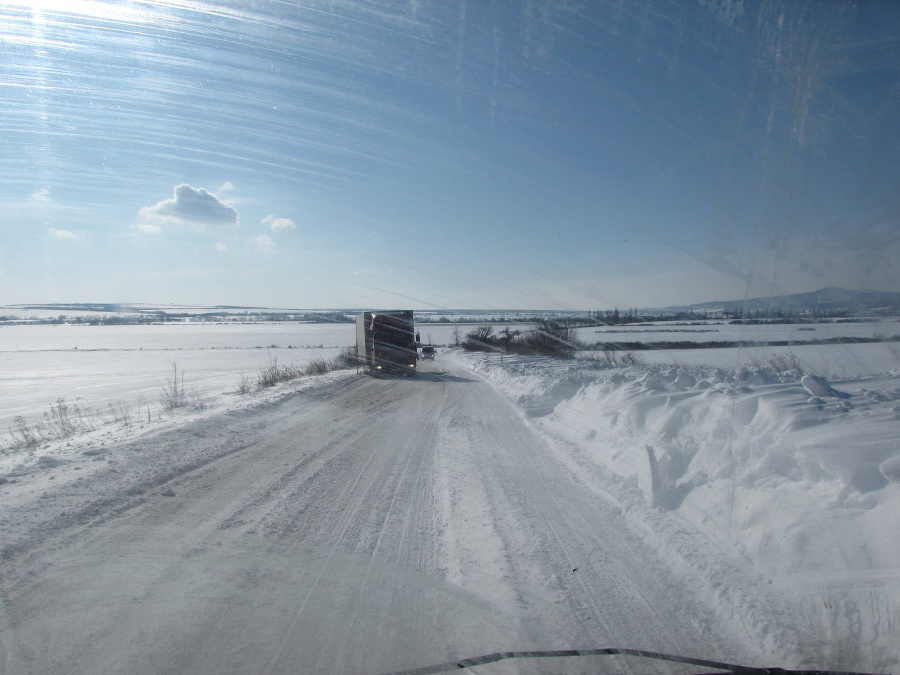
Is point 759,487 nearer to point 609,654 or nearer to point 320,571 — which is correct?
point 609,654

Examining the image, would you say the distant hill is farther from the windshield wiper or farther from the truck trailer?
the truck trailer

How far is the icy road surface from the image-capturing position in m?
2.94

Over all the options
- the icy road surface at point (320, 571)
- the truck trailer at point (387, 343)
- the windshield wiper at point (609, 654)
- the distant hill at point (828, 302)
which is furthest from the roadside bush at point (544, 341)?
the windshield wiper at point (609, 654)

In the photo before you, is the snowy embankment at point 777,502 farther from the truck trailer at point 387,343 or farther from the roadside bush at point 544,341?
the roadside bush at point 544,341

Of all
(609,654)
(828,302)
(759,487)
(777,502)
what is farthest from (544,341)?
(609,654)

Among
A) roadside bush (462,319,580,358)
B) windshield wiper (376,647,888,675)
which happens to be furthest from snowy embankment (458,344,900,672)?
roadside bush (462,319,580,358)

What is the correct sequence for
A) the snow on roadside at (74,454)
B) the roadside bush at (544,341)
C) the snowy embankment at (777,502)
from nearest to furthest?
the snowy embankment at (777,502) < the snow on roadside at (74,454) < the roadside bush at (544,341)

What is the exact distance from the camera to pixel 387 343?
24.8 meters

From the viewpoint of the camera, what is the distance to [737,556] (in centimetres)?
398

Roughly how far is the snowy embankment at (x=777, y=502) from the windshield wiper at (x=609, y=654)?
23cm

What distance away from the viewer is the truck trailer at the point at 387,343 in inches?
968

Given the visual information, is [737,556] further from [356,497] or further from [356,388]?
[356,388]

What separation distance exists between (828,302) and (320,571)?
283 inches

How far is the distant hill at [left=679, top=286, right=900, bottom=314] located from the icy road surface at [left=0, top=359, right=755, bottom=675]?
3901 mm
